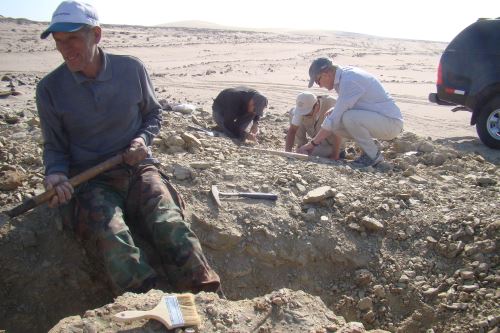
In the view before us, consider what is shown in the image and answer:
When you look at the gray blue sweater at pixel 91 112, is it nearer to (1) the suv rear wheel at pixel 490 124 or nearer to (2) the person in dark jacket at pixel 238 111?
(2) the person in dark jacket at pixel 238 111

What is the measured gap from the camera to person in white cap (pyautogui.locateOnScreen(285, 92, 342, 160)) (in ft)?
19.4

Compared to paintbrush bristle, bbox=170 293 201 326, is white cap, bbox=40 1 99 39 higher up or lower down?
higher up

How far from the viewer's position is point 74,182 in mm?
3125

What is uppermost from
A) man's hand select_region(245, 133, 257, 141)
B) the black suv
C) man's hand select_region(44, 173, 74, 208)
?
the black suv

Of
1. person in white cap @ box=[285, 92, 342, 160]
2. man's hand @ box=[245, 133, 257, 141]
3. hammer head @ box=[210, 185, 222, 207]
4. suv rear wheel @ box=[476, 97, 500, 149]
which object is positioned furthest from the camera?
suv rear wheel @ box=[476, 97, 500, 149]

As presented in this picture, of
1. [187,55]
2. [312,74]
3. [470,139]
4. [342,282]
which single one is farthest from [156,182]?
[187,55]

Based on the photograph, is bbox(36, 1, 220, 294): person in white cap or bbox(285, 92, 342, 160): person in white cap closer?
bbox(36, 1, 220, 294): person in white cap

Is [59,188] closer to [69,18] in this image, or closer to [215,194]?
[69,18]

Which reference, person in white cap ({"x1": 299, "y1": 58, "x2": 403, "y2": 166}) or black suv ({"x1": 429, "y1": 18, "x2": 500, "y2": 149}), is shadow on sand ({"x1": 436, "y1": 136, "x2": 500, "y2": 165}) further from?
person in white cap ({"x1": 299, "y1": 58, "x2": 403, "y2": 166})

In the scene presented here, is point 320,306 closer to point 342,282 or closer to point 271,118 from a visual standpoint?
point 342,282

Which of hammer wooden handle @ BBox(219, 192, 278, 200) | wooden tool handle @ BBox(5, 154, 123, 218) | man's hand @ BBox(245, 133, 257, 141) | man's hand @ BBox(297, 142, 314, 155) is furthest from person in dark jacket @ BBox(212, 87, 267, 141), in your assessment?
wooden tool handle @ BBox(5, 154, 123, 218)

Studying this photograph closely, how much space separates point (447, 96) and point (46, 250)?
6525mm

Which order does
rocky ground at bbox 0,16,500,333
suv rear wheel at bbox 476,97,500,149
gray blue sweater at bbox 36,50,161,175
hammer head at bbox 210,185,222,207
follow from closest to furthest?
rocky ground at bbox 0,16,500,333 < gray blue sweater at bbox 36,50,161,175 < hammer head at bbox 210,185,222,207 < suv rear wheel at bbox 476,97,500,149

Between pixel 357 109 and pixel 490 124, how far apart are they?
2.95 m
